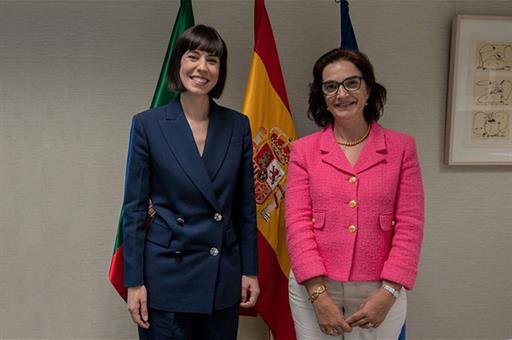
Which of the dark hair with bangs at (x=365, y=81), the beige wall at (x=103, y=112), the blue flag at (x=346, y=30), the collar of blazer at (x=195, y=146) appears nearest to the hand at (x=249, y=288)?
the collar of blazer at (x=195, y=146)

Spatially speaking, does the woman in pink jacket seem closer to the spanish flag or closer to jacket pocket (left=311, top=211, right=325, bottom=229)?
jacket pocket (left=311, top=211, right=325, bottom=229)

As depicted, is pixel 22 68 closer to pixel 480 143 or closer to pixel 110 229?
pixel 110 229

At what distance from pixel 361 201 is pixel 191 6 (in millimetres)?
1124

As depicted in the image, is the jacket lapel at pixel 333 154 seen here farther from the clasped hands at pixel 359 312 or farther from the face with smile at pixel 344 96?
the clasped hands at pixel 359 312

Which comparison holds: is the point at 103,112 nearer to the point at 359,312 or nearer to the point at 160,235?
the point at 160,235

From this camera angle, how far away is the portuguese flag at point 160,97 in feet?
5.63

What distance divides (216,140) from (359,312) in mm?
658

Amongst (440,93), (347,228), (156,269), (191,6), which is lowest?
(156,269)

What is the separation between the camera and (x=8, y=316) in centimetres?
212

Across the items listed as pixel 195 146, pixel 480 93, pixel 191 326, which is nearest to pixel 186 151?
pixel 195 146

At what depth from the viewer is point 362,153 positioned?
1.41 m

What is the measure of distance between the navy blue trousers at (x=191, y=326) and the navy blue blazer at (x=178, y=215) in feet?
0.11

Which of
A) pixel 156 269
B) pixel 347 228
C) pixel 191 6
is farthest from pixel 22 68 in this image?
pixel 347 228

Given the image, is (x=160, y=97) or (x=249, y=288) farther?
(x=160, y=97)
